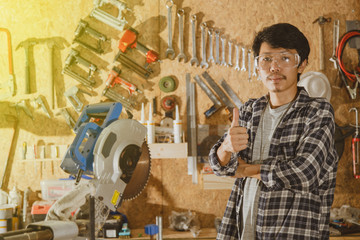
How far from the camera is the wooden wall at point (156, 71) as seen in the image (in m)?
3.05

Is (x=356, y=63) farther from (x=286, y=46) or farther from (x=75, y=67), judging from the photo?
(x=75, y=67)

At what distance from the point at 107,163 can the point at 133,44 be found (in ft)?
Answer: 6.12

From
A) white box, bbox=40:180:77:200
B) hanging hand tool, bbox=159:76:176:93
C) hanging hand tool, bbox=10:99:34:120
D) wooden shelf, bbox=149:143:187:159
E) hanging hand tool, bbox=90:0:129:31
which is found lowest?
white box, bbox=40:180:77:200

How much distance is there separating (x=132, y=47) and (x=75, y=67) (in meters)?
0.53

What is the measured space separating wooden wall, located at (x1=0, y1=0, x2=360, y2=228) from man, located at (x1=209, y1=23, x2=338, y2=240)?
1.60m

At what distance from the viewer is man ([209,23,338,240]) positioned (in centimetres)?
128

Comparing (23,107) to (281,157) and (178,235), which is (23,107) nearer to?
(178,235)

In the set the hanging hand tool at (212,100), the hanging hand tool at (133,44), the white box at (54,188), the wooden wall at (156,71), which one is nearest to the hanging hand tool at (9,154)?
the wooden wall at (156,71)

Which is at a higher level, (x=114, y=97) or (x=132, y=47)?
(x=132, y=47)

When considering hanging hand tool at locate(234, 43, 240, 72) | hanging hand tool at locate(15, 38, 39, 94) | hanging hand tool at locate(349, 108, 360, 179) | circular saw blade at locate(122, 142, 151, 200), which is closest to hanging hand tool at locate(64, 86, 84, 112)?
hanging hand tool at locate(15, 38, 39, 94)

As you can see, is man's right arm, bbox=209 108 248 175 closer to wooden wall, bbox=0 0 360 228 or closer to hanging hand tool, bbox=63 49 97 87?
wooden wall, bbox=0 0 360 228

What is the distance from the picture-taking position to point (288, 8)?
3.06m

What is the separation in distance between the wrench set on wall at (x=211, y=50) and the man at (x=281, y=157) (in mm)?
1526

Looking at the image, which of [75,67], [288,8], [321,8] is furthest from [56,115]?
[321,8]
